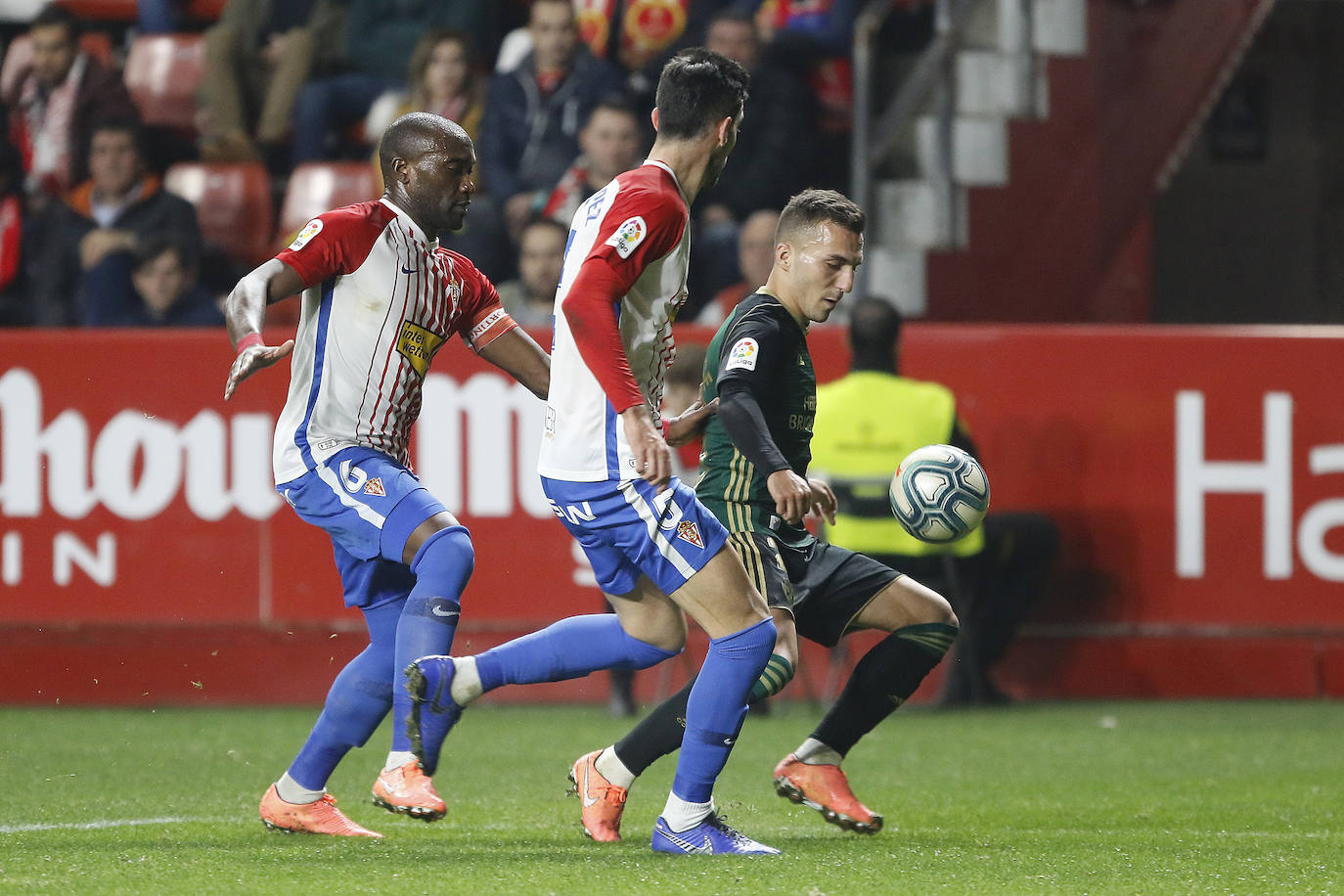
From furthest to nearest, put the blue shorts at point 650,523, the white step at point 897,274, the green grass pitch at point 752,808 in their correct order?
the white step at point 897,274 < the blue shorts at point 650,523 < the green grass pitch at point 752,808

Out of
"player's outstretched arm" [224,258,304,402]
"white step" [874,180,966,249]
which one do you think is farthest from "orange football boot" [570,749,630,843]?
"white step" [874,180,966,249]

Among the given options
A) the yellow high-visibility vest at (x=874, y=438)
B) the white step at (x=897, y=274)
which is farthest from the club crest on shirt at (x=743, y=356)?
the white step at (x=897, y=274)

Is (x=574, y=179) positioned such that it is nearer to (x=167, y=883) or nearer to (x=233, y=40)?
(x=233, y=40)

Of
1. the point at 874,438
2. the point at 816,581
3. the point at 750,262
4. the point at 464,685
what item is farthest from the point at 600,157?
the point at 464,685

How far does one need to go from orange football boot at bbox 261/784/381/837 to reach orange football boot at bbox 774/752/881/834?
1.14 meters

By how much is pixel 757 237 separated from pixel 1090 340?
1755 millimetres

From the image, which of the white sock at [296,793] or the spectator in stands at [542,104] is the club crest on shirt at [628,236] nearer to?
the white sock at [296,793]

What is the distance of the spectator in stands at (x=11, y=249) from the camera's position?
11031mm

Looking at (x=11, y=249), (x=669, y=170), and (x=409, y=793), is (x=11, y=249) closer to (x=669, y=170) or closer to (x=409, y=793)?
(x=409, y=793)

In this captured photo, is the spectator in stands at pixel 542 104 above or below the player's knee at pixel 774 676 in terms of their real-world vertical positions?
above

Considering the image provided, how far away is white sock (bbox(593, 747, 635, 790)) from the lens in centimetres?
523

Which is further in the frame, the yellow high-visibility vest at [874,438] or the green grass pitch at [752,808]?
the yellow high-visibility vest at [874,438]

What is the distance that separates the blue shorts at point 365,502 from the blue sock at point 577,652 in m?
0.40

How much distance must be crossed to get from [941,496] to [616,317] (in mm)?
1455
